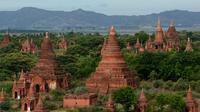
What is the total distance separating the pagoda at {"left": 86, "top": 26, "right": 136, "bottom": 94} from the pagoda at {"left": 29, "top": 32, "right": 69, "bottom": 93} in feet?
9.76

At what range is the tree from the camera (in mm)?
43500

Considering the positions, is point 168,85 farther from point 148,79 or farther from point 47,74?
point 47,74

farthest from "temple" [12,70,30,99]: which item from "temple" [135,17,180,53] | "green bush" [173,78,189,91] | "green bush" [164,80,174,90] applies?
"temple" [135,17,180,53]

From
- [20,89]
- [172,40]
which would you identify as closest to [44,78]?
[20,89]

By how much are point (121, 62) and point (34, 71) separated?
312 inches

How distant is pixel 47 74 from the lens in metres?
52.7

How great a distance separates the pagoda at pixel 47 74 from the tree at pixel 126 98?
31.2 feet

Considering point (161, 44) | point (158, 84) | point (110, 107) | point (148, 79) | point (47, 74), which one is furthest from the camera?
point (161, 44)

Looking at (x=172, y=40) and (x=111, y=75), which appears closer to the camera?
(x=111, y=75)

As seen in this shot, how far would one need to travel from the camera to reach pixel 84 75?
62.8 metres

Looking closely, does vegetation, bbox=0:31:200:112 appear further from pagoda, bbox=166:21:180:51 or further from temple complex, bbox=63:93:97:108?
pagoda, bbox=166:21:180:51

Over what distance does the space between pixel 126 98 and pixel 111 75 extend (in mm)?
7152

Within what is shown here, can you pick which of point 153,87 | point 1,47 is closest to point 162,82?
point 153,87

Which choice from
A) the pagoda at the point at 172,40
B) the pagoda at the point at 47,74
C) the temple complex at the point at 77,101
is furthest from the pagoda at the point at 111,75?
the pagoda at the point at 172,40
